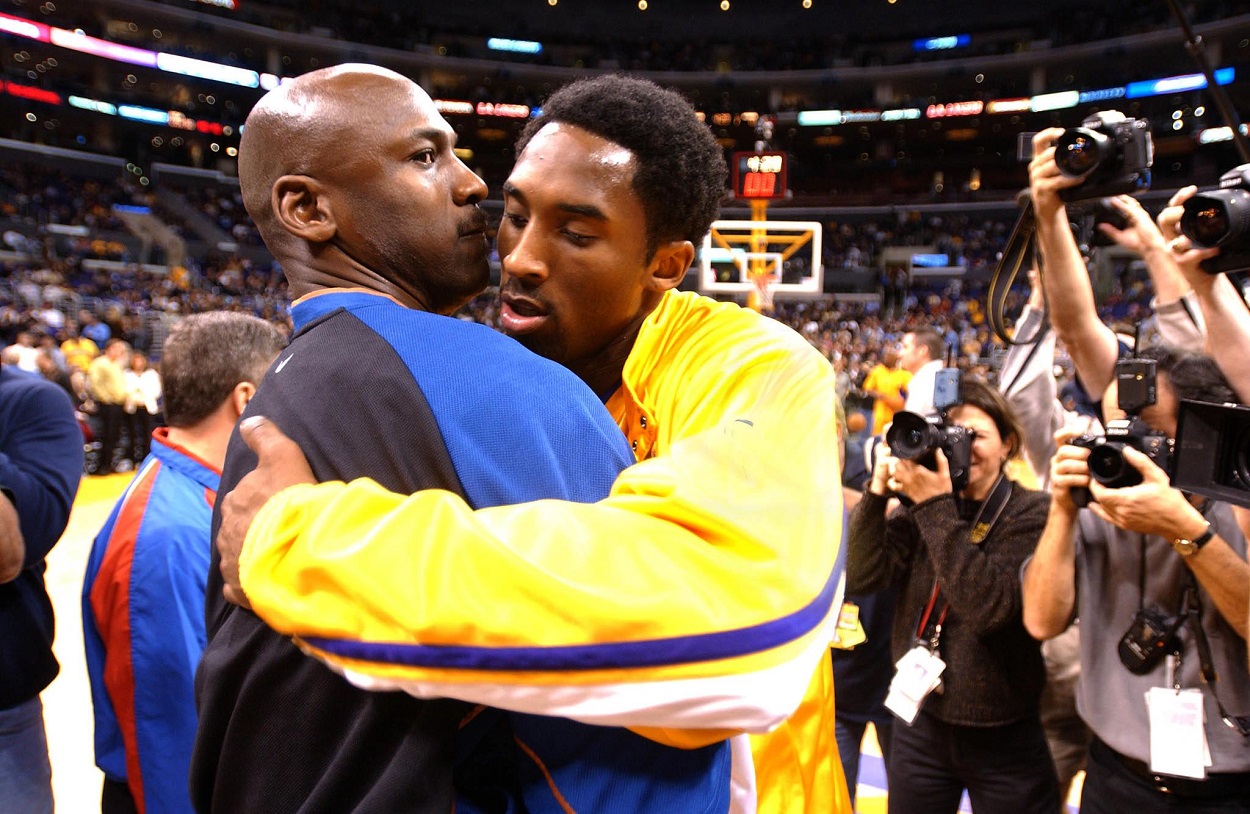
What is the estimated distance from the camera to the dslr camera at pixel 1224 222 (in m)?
1.70

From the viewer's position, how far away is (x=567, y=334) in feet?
4.53

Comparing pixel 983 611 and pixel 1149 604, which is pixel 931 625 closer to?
pixel 983 611

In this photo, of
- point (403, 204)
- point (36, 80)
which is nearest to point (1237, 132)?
point (403, 204)

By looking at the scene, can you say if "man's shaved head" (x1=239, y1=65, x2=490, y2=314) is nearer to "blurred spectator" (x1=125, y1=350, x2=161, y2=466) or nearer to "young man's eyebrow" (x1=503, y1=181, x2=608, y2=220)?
"young man's eyebrow" (x1=503, y1=181, x2=608, y2=220)

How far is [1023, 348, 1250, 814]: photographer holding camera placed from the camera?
1896 mm

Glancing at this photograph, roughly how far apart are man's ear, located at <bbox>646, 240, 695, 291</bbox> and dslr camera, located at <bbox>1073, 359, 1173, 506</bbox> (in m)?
1.13

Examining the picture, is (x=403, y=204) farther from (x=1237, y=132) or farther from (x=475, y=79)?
(x=475, y=79)

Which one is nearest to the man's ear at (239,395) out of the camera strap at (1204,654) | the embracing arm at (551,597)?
the embracing arm at (551,597)

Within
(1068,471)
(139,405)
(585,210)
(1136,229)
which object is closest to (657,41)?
(139,405)

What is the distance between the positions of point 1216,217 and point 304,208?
5.71ft

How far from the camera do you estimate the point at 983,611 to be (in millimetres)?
2396

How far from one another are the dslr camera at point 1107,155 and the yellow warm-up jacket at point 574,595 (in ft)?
A: 6.04

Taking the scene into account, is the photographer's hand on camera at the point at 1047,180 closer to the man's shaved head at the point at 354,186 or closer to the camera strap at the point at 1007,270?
the camera strap at the point at 1007,270

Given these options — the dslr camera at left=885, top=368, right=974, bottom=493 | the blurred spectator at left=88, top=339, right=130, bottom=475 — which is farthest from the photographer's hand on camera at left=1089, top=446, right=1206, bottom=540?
the blurred spectator at left=88, top=339, right=130, bottom=475
